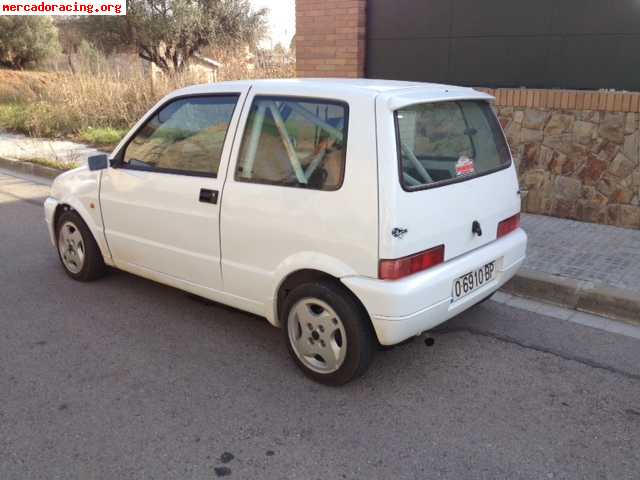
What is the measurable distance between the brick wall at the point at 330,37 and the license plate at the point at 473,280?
5.60 m

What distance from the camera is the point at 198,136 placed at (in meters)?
3.98

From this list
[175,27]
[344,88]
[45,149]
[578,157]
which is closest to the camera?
[344,88]

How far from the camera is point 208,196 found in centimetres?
377

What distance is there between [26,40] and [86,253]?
107ft

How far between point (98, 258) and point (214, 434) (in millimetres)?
2473

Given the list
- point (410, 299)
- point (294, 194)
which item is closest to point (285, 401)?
point (410, 299)

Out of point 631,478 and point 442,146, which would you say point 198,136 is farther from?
point 631,478

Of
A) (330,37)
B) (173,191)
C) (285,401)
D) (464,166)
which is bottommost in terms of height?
(285,401)

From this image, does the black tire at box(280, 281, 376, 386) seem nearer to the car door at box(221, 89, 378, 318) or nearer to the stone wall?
the car door at box(221, 89, 378, 318)

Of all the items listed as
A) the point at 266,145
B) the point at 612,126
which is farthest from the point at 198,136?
the point at 612,126

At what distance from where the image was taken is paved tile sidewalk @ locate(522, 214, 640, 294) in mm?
4855

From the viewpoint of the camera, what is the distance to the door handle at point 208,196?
3738 millimetres

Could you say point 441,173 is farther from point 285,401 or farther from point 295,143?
point 285,401

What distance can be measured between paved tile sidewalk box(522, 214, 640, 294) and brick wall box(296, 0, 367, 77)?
351cm
